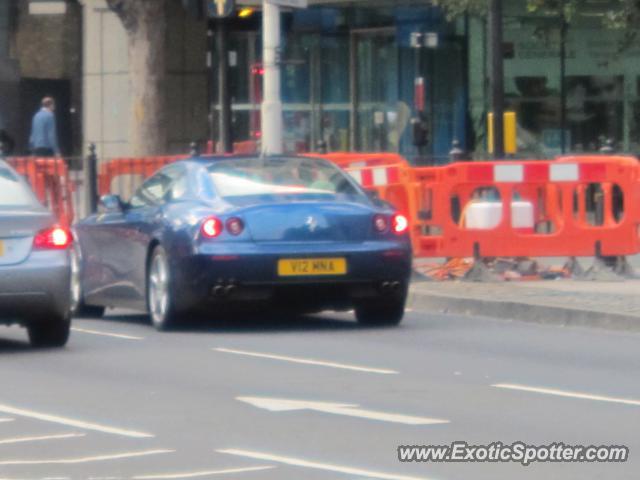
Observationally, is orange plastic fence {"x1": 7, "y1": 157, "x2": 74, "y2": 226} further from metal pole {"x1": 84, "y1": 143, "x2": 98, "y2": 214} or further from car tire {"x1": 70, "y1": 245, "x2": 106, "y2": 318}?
car tire {"x1": 70, "y1": 245, "x2": 106, "y2": 318}

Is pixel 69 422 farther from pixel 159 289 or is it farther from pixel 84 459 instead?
pixel 159 289

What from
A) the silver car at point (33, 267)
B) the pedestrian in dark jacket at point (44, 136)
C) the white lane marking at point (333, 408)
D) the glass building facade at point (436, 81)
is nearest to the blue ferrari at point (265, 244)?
the silver car at point (33, 267)

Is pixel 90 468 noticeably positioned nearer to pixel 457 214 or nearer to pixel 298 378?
pixel 298 378

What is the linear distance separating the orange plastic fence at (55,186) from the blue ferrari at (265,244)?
8250 millimetres

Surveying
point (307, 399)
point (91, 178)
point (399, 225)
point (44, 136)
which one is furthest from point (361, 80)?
point (307, 399)

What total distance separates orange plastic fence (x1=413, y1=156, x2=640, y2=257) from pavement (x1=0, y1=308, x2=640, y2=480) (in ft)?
8.20

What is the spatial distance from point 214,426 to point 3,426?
1071mm

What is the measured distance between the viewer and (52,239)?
13.1 m

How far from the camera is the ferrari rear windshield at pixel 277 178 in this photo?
14664 millimetres

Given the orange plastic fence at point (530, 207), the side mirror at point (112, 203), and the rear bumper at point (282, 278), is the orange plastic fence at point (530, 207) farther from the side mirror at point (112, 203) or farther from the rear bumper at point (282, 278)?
the rear bumper at point (282, 278)

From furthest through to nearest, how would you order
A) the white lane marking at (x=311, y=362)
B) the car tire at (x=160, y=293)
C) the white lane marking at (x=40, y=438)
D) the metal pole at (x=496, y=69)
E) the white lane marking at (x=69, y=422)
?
the metal pole at (x=496, y=69)
the car tire at (x=160, y=293)
the white lane marking at (x=311, y=362)
the white lane marking at (x=69, y=422)
the white lane marking at (x=40, y=438)

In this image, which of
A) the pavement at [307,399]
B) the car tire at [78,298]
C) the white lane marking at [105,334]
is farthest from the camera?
the car tire at [78,298]

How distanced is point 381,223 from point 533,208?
13.0 ft

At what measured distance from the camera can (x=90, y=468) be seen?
8.30 meters
